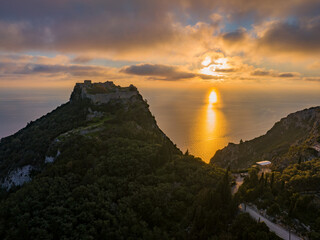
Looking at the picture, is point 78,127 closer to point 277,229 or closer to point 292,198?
point 277,229

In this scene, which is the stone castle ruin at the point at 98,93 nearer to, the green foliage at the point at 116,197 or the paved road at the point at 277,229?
the green foliage at the point at 116,197

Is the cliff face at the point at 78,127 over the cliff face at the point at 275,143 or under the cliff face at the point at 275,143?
over

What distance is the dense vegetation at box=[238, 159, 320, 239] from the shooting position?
23.9m

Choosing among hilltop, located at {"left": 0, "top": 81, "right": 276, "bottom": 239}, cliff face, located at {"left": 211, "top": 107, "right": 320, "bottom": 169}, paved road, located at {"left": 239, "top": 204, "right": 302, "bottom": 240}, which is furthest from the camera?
cliff face, located at {"left": 211, "top": 107, "right": 320, "bottom": 169}

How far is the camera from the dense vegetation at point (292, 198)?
23922 millimetres

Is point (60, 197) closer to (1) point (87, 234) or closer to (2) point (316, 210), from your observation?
(1) point (87, 234)

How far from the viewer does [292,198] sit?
26750 mm

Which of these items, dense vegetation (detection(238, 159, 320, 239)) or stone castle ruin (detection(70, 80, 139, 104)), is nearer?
dense vegetation (detection(238, 159, 320, 239))

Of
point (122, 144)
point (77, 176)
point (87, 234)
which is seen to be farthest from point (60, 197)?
point (122, 144)

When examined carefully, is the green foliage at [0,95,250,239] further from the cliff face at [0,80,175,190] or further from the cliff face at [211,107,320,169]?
the cliff face at [211,107,320,169]

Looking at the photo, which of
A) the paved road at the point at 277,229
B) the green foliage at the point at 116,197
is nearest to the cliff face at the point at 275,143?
the green foliage at the point at 116,197

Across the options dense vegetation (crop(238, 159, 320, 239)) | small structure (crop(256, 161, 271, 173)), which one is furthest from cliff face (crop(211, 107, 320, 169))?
dense vegetation (crop(238, 159, 320, 239))

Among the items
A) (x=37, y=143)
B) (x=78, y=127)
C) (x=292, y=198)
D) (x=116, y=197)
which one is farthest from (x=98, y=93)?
(x=292, y=198)

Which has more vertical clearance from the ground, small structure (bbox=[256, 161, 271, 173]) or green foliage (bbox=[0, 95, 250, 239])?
green foliage (bbox=[0, 95, 250, 239])
